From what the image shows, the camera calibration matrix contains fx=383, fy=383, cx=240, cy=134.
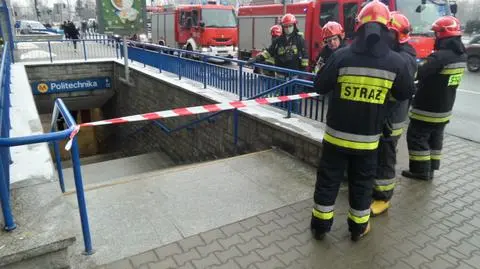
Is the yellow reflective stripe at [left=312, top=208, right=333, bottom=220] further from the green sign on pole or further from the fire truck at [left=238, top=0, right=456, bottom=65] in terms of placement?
the green sign on pole

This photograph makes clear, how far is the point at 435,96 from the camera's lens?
432 cm

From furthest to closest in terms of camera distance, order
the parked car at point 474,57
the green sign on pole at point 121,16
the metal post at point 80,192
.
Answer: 1. the parked car at point 474,57
2. the green sign on pole at point 121,16
3. the metal post at point 80,192

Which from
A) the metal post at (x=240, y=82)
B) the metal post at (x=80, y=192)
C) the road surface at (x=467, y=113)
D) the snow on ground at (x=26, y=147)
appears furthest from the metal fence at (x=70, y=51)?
the metal post at (x=80, y=192)

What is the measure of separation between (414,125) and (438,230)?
1.38 metres

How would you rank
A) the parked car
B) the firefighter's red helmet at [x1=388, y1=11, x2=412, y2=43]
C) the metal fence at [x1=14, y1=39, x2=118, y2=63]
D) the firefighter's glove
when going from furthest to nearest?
the parked car < the metal fence at [x1=14, y1=39, x2=118, y2=63] < the firefighter's red helmet at [x1=388, y1=11, x2=412, y2=43] < the firefighter's glove

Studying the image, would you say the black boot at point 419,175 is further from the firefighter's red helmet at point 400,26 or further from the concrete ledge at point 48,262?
the concrete ledge at point 48,262

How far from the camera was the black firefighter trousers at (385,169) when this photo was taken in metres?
3.74

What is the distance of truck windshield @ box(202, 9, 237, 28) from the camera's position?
17470 millimetres

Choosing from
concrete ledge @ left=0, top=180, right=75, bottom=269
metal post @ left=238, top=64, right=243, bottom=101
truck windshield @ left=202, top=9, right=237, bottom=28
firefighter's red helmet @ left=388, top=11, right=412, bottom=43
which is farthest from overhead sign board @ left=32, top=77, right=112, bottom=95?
firefighter's red helmet @ left=388, top=11, right=412, bottom=43

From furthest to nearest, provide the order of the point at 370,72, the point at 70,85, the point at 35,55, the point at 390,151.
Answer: the point at 35,55 → the point at 70,85 → the point at 390,151 → the point at 370,72

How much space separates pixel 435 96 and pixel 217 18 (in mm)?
14517

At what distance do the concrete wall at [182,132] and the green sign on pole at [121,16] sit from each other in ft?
4.76

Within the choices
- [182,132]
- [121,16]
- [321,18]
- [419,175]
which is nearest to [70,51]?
[121,16]

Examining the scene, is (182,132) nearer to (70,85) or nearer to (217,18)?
(70,85)
